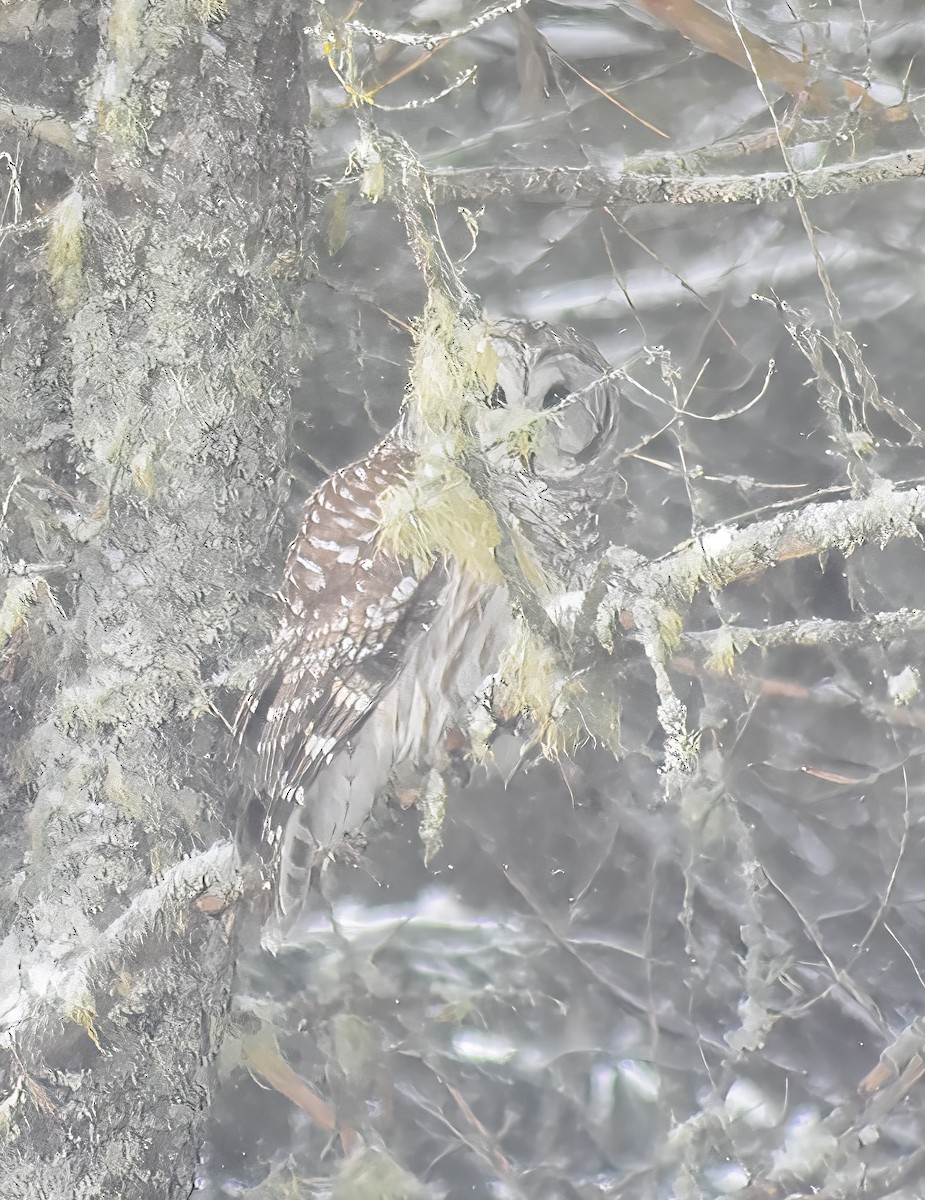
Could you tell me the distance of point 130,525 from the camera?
1139 millimetres

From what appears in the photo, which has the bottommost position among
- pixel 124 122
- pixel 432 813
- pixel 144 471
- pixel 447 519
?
pixel 432 813

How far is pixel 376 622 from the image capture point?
1112mm

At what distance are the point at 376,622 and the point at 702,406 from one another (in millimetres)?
437

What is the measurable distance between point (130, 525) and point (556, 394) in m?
A: 0.52

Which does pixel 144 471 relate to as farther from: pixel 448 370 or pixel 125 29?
pixel 125 29

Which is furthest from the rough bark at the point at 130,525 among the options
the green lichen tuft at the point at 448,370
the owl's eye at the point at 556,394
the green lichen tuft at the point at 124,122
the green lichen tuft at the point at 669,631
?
the green lichen tuft at the point at 669,631

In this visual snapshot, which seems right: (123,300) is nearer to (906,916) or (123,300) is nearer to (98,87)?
(98,87)

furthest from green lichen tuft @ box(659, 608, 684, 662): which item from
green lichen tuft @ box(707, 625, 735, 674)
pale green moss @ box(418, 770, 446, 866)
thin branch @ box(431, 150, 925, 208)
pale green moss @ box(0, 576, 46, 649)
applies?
pale green moss @ box(0, 576, 46, 649)

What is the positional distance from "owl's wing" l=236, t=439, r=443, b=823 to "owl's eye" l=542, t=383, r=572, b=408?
0.60 feet

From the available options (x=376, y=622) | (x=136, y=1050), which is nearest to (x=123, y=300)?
(x=376, y=622)

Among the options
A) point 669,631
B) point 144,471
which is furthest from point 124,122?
point 669,631

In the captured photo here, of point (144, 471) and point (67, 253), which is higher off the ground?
point (67, 253)

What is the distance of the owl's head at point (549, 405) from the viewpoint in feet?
3.50

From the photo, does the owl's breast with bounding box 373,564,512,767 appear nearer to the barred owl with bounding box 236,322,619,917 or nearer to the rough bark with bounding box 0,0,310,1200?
the barred owl with bounding box 236,322,619,917
